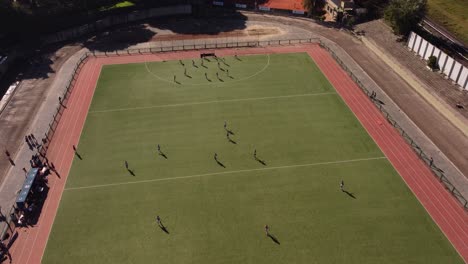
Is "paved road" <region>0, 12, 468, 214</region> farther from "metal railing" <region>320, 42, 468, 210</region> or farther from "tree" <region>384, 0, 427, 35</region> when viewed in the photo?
"tree" <region>384, 0, 427, 35</region>

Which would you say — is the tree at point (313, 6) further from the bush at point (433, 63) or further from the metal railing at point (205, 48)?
the bush at point (433, 63)

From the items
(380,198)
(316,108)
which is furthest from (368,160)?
(316,108)

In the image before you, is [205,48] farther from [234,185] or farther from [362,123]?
[234,185]

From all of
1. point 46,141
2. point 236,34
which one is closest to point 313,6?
point 236,34

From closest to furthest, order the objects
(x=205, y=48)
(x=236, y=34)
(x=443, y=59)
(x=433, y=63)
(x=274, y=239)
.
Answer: (x=274, y=239), (x=443, y=59), (x=433, y=63), (x=205, y=48), (x=236, y=34)

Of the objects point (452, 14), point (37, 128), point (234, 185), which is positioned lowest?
point (234, 185)

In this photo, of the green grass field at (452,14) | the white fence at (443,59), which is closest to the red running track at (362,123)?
the white fence at (443,59)

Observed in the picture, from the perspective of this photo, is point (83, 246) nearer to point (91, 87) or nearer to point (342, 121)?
point (91, 87)
